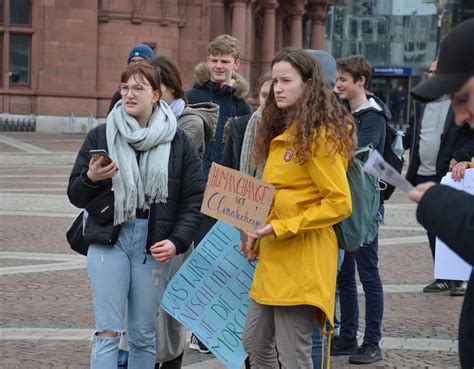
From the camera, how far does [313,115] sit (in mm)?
4996

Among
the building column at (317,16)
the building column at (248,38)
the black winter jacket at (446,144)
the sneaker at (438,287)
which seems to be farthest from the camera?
the building column at (317,16)

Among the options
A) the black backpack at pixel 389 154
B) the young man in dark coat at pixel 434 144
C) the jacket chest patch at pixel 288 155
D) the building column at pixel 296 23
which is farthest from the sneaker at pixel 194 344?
the building column at pixel 296 23

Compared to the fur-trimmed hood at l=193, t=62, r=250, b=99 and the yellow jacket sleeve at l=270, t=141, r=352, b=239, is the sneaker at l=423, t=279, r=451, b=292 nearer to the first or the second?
the fur-trimmed hood at l=193, t=62, r=250, b=99

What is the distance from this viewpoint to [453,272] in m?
4.31

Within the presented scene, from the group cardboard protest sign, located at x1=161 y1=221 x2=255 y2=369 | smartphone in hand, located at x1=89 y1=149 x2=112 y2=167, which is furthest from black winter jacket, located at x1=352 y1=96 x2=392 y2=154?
smartphone in hand, located at x1=89 y1=149 x2=112 y2=167

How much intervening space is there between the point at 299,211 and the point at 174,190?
0.82m

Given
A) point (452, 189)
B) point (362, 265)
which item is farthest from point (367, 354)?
point (452, 189)

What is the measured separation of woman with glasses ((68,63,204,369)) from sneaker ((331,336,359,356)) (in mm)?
2033

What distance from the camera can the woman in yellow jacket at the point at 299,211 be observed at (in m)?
4.97

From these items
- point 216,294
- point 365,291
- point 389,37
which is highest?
point 389,37

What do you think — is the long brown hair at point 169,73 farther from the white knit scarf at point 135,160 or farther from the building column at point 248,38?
the building column at point 248,38

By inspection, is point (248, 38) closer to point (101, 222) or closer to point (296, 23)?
point (296, 23)

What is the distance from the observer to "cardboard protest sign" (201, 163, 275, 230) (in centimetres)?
503

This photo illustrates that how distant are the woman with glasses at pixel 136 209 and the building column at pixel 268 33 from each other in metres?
40.1
